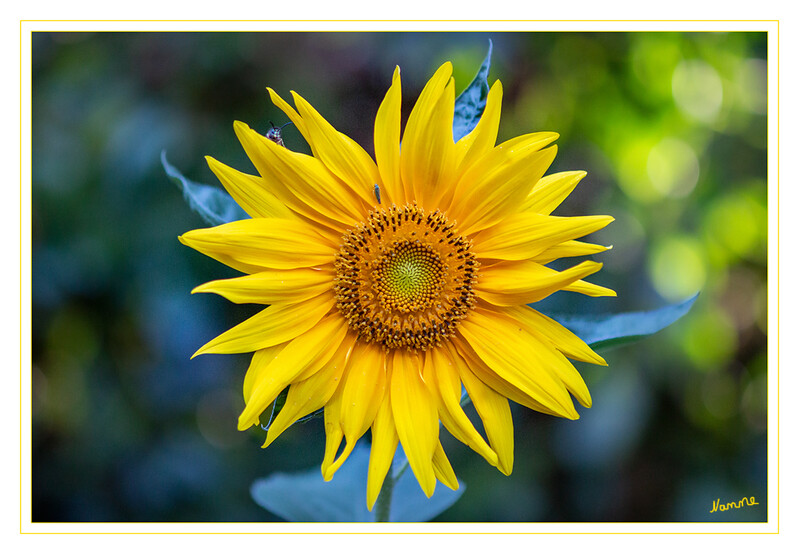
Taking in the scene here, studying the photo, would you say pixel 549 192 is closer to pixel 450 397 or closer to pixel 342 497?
pixel 450 397

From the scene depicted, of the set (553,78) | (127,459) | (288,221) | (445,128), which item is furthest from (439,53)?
(127,459)

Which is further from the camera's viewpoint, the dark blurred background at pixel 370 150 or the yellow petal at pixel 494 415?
the dark blurred background at pixel 370 150

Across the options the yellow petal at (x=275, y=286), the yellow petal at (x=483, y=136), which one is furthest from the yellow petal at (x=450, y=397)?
the yellow petal at (x=483, y=136)

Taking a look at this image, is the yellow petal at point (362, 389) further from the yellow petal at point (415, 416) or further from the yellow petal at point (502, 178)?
the yellow petal at point (502, 178)

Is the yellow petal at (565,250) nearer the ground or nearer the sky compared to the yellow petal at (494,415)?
nearer the sky

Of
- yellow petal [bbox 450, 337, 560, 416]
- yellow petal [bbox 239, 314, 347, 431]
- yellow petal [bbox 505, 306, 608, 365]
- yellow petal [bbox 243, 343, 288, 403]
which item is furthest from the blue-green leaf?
yellow petal [bbox 243, 343, 288, 403]

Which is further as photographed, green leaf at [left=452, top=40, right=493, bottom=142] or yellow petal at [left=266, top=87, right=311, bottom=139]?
green leaf at [left=452, top=40, right=493, bottom=142]

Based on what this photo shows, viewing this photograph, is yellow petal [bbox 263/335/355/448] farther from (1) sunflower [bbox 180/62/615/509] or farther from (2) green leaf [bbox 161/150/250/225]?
(2) green leaf [bbox 161/150/250/225]
